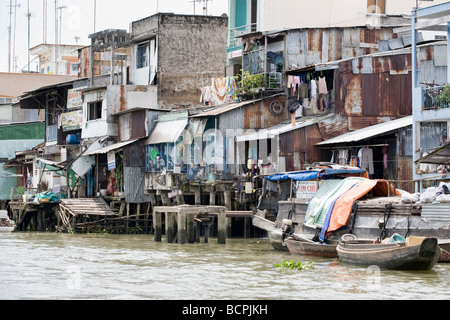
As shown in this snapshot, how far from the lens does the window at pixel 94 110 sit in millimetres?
43353

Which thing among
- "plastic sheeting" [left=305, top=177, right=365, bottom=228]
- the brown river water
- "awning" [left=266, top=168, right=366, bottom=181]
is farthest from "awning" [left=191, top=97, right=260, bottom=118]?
"plastic sheeting" [left=305, top=177, right=365, bottom=228]

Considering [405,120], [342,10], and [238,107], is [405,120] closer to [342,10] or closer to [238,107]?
[238,107]

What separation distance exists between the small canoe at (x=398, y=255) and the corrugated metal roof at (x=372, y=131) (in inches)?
333

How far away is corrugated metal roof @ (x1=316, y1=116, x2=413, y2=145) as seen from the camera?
30.3 meters

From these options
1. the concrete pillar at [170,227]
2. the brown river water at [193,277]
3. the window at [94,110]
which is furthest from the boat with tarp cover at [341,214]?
the window at [94,110]

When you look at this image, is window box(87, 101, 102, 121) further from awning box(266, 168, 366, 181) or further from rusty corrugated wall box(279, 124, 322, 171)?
awning box(266, 168, 366, 181)

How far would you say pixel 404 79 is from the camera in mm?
33188

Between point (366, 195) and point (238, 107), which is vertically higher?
point (238, 107)

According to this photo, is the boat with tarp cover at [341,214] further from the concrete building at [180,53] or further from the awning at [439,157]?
the concrete building at [180,53]

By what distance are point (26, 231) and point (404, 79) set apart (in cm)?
1888

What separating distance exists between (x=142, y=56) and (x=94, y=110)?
11.5ft

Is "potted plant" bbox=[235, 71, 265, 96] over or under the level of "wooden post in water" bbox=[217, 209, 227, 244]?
over
